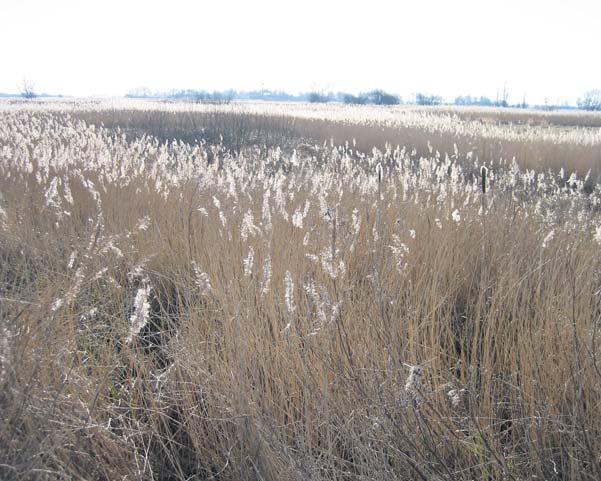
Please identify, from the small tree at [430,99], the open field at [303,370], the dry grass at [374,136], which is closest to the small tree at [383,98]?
the small tree at [430,99]

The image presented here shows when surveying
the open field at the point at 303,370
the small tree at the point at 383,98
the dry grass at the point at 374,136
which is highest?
the small tree at the point at 383,98

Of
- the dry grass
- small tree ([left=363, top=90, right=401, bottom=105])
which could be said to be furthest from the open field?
small tree ([left=363, top=90, right=401, bottom=105])

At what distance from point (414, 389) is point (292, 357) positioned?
2.49ft

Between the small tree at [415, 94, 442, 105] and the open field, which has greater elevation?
the small tree at [415, 94, 442, 105]

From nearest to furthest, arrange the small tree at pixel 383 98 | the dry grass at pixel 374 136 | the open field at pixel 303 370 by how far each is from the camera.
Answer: the open field at pixel 303 370 < the dry grass at pixel 374 136 < the small tree at pixel 383 98

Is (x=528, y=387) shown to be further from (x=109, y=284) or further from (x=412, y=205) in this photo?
(x=412, y=205)

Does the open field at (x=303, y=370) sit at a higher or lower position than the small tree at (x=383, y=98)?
lower

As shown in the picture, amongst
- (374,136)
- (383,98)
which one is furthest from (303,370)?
(383,98)

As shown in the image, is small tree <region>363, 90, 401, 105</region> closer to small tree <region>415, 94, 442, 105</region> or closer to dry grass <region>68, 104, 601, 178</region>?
small tree <region>415, 94, 442, 105</region>

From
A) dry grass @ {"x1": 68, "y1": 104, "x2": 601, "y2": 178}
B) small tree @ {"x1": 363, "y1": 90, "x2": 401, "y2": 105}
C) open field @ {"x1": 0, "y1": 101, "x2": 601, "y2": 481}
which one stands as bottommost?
open field @ {"x1": 0, "y1": 101, "x2": 601, "y2": 481}

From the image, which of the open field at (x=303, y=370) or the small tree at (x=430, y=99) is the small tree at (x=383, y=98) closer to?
the small tree at (x=430, y=99)

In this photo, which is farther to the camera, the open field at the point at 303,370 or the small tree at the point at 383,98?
the small tree at the point at 383,98

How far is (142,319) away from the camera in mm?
1403

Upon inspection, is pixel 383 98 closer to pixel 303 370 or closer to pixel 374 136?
pixel 374 136
